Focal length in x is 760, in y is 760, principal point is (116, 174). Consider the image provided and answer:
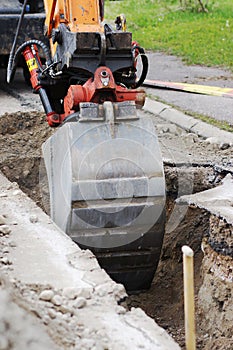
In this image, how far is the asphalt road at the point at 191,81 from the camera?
29.8 ft

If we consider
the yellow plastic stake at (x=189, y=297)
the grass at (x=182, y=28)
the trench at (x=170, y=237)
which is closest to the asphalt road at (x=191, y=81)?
the grass at (x=182, y=28)

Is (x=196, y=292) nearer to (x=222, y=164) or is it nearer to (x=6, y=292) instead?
(x=222, y=164)

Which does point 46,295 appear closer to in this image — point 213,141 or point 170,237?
point 170,237

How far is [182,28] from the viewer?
16.7m

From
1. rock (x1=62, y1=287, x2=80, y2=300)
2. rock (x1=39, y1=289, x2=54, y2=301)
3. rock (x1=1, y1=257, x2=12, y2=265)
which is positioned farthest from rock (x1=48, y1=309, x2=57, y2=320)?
rock (x1=1, y1=257, x2=12, y2=265)

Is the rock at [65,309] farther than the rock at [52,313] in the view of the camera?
Yes

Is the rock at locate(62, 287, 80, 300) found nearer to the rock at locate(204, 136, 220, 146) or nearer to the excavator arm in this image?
the excavator arm

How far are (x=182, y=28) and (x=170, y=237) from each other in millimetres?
11500

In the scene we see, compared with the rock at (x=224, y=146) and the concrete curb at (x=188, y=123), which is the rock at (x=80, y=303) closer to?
the rock at (x=224, y=146)

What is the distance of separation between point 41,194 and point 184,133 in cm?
202

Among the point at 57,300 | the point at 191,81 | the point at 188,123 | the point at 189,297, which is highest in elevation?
the point at 189,297

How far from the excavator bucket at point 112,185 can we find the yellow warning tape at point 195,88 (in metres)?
5.06

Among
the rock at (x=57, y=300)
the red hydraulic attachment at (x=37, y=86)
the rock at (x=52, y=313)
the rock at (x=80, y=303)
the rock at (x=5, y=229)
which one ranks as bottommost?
the rock at (x=5, y=229)

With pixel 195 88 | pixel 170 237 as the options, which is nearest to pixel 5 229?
pixel 170 237
